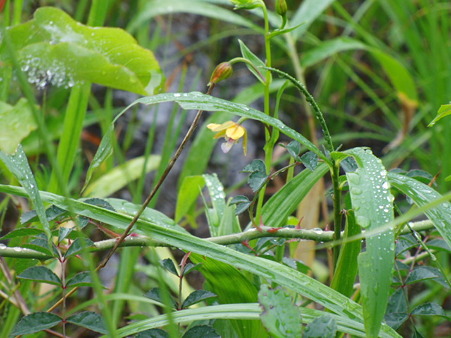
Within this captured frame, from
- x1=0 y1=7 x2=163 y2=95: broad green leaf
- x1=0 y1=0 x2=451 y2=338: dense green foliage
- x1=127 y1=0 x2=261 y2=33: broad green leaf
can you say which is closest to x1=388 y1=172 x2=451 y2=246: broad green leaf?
x1=0 y1=0 x2=451 y2=338: dense green foliage

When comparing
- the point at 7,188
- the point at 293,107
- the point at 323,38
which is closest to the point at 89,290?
the point at 7,188

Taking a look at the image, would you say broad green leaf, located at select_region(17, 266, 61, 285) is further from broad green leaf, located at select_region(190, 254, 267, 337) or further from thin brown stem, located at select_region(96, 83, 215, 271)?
broad green leaf, located at select_region(190, 254, 267, 337)

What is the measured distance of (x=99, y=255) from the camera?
141 centimetres

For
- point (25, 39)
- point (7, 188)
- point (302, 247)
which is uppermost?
point (25, 39)

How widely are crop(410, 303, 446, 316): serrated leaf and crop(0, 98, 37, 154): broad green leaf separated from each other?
49 cm

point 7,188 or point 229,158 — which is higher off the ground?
point 7,188

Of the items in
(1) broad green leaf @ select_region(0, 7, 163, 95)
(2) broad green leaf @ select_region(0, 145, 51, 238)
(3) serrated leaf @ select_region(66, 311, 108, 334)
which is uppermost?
(1) broad green leaf @ select_region(0, 7, 163, 95)

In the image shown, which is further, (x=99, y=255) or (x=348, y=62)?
(x=348, y=62)

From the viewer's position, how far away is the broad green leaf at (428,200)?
588 mm

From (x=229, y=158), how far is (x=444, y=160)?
830 millimetres

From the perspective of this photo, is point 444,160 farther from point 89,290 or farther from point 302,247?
point 89,290

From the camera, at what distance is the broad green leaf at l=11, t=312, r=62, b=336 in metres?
0.60

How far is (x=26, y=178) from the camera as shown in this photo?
2.15ft

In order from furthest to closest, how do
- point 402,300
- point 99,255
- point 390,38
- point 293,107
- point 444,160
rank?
point 390,38 → point 293,107 → point 99,255 → point 444,160 → point 402,300
